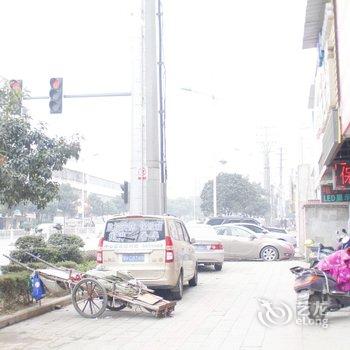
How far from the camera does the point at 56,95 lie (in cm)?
1822

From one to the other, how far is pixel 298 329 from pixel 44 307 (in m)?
4.59

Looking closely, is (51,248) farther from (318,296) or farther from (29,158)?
(318,296)

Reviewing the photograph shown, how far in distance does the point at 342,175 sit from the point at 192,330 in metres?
8.76

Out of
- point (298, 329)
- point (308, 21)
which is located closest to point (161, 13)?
point (308, 21)

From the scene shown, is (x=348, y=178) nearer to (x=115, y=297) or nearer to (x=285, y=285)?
(x=285, y=285)

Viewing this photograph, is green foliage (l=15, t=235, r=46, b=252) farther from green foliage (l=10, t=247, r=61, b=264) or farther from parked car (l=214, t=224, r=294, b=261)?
parked car (l=214, t=224, r=294, b=261)

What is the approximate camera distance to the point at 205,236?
723 inches

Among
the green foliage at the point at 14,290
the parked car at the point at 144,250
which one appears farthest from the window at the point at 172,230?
the green foliage at the point at 14,290

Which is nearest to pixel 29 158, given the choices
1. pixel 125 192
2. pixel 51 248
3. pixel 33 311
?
pixel 33 311

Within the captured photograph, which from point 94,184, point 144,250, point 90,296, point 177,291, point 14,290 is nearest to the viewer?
point 90,296

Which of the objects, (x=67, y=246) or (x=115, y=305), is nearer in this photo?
(x=115, y=305)

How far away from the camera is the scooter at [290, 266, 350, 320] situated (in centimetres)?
894

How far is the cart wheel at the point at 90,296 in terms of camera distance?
9789mm

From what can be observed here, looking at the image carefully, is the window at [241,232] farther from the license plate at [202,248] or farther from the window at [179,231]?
the window at [179,231]
